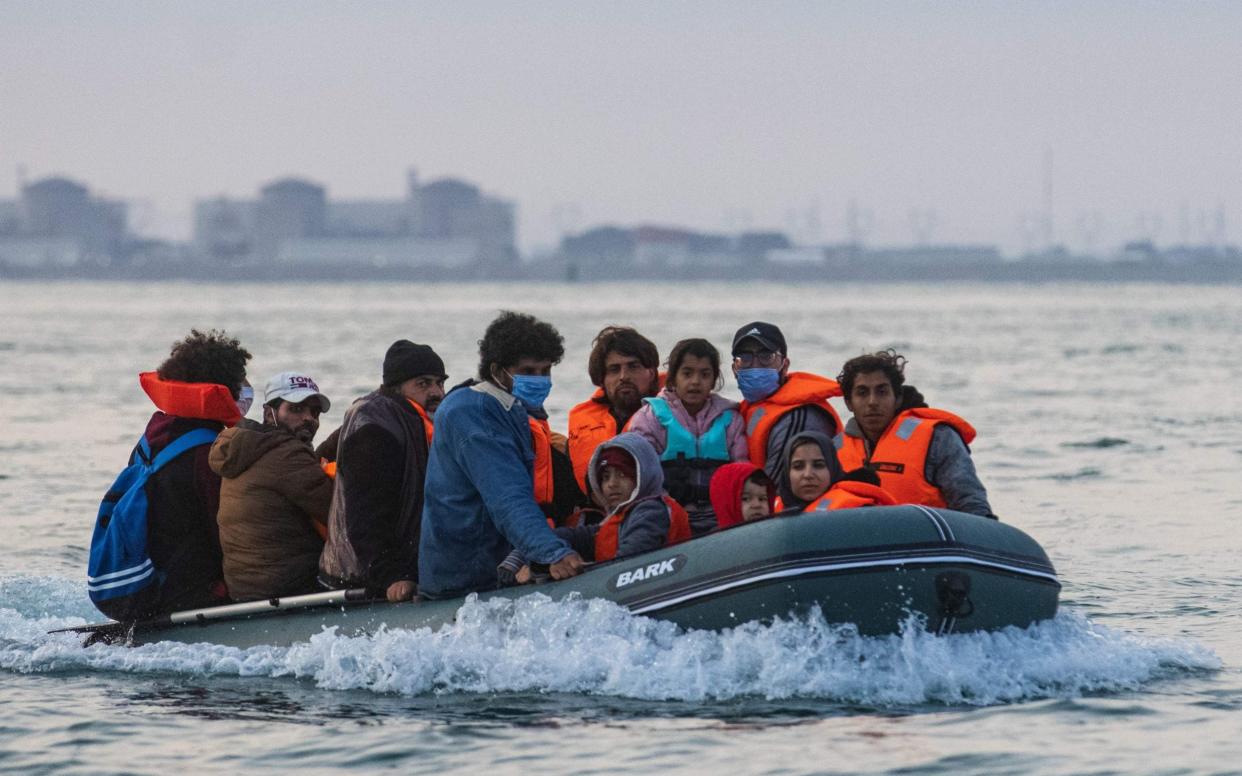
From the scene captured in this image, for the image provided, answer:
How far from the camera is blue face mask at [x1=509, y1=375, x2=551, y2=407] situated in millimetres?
6555

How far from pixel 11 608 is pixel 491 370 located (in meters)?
3.88

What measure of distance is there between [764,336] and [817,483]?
827 millimetres

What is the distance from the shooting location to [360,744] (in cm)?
621

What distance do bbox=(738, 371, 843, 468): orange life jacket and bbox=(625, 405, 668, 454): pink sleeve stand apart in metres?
0.35

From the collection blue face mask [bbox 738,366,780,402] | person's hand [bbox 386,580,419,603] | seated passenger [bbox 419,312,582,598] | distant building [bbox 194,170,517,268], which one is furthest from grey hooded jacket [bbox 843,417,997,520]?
distant building [bbox 194,170,517,268]

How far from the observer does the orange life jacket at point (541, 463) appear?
700 centimetres

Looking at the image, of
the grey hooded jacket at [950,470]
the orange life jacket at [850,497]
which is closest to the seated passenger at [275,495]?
the orange life jacket at [850,497]

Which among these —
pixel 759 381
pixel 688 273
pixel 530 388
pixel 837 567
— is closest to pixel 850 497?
pixel 837 567

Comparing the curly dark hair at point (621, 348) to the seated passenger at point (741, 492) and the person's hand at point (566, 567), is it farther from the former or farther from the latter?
the person's hand at point (566, 567)

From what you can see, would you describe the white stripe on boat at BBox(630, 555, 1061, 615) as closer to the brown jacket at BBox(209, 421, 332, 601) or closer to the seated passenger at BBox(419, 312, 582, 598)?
the seated passenger at BBox(419, 312, 582, 598)

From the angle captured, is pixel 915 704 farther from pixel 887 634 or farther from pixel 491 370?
pixel 491 370

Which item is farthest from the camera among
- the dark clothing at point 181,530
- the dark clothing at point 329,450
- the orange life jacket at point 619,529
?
the dark clothing at point 329,450

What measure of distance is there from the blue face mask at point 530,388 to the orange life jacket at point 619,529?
0.55 metres

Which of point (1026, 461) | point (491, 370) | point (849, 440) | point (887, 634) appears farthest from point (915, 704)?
point (1026, 461)
